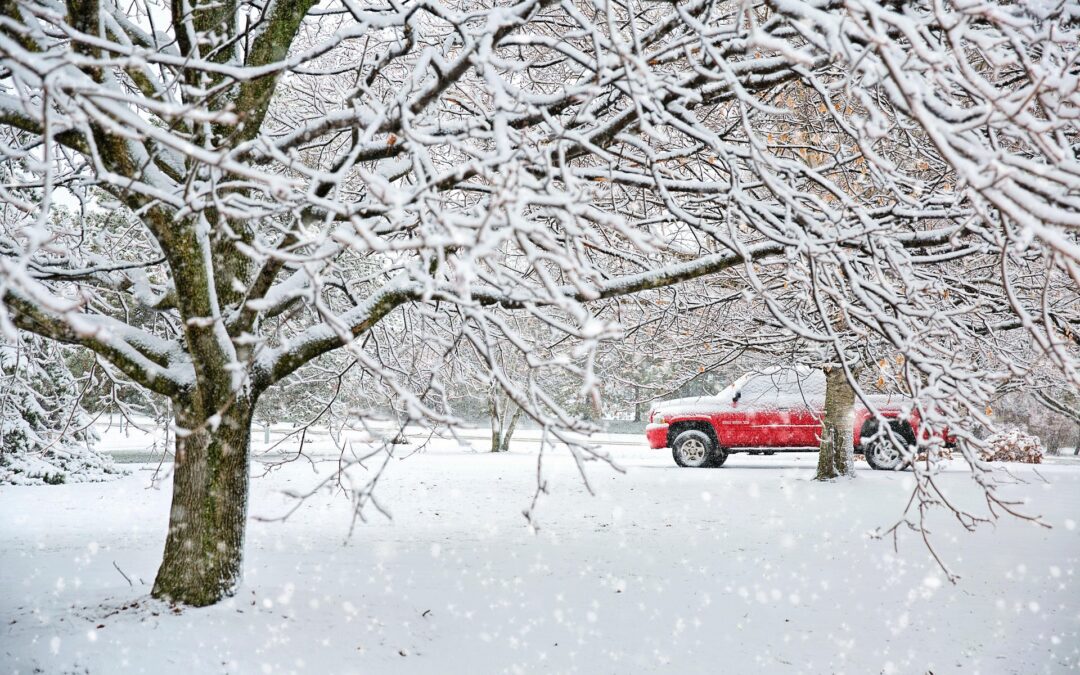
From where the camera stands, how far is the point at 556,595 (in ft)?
18.3

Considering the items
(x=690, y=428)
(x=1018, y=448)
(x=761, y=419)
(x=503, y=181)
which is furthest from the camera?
(x=1018, y=448)

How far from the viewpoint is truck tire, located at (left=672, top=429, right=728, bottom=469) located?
1413 centimetres

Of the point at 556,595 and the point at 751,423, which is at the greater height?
the point at 751,423

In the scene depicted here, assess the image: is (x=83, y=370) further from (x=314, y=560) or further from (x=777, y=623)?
(x=777, y=623)

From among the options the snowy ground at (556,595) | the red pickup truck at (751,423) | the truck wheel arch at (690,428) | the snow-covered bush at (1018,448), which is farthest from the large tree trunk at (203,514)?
the snow-covered bush at (1018,448)

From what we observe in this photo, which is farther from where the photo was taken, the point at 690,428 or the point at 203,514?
the point at 690,428

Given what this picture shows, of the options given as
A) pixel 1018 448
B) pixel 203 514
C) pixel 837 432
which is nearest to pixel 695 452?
pixel 837 432

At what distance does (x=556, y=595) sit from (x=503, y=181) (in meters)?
4.31

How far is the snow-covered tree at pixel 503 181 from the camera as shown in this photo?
2.19 m

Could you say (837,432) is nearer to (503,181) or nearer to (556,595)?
(556,595)

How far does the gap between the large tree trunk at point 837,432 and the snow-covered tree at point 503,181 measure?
6088 mm

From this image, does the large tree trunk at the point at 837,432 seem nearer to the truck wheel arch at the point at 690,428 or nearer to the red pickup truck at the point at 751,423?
the red pickup truck at the point at 751,423

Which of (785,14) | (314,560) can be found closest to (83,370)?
(314,560)

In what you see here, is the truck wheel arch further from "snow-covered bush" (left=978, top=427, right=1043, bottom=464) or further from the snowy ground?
"snow-covered bush" (left=978, top=427, right=1043, bottom=464)
